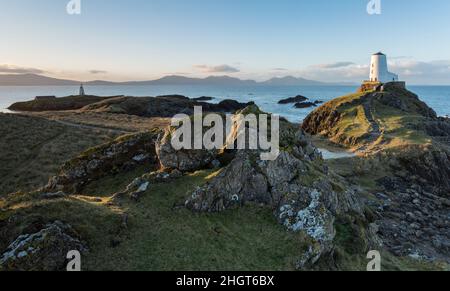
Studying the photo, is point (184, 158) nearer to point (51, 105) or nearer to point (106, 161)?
point (106, 161)

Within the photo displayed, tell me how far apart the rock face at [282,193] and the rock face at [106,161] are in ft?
27.0

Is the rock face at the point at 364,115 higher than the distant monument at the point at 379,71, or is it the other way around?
the distant monument at the point at 379,71

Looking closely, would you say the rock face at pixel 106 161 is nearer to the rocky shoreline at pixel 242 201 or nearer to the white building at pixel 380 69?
the rocky shoreline at pixel 242 201

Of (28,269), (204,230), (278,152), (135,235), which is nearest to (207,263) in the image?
(204,230)

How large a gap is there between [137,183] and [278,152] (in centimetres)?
930

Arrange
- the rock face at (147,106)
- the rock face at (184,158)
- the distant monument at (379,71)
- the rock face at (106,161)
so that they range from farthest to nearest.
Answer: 1. the rock face at (147,106)
2. the distant monument at (379,71)
3. the rock face at (106,161)
4. the rock face at (184,158)

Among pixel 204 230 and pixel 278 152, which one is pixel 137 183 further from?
pixel 278 152

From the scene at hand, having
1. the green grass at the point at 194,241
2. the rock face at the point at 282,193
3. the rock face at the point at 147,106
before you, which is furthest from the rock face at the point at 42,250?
the rock face at the point at 147,106

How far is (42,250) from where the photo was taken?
1482 cm

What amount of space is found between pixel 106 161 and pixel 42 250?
12.9 metres

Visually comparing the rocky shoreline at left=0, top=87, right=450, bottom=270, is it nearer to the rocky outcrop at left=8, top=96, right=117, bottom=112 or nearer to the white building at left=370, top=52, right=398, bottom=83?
the white building at left=370, top=52, right=398, bottom=83

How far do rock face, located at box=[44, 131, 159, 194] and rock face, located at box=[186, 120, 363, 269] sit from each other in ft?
27.0

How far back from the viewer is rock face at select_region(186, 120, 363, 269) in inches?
760

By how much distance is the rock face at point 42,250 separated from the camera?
14.3 m
